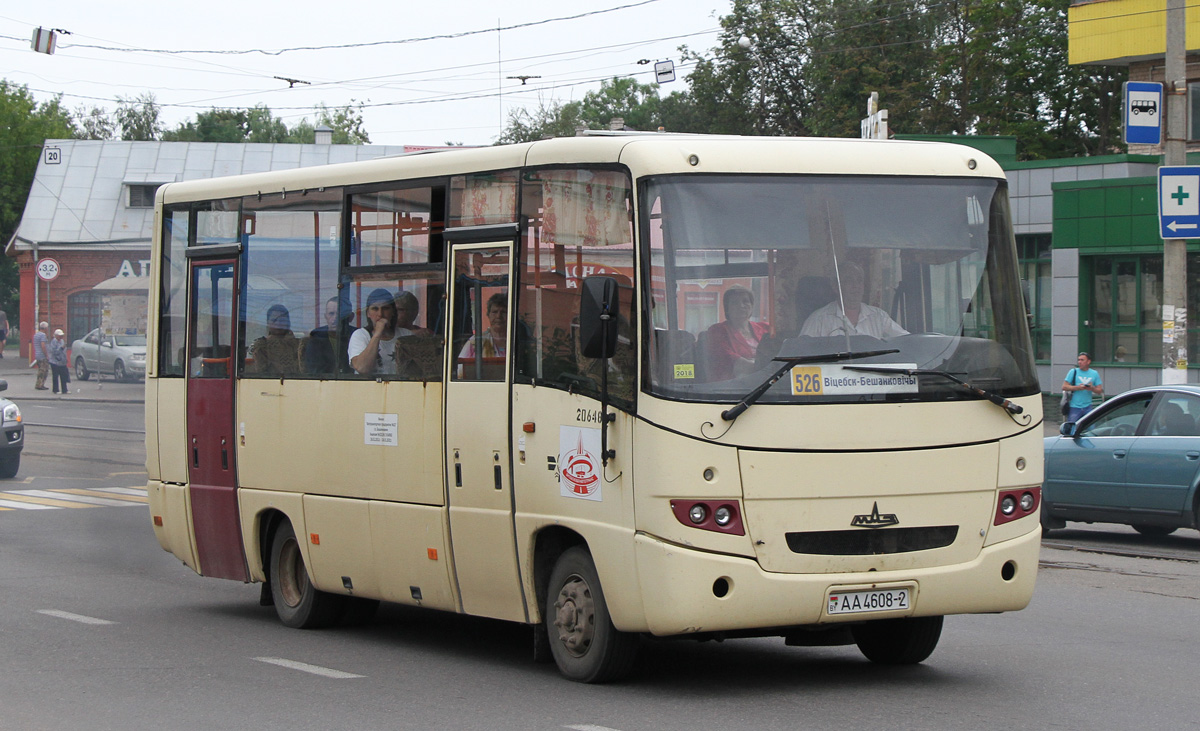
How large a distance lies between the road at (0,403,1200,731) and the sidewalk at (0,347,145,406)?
31.1m

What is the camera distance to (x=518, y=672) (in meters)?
8.66

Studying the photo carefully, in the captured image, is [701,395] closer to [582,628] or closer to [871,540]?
[871,540]

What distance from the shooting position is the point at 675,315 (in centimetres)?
752

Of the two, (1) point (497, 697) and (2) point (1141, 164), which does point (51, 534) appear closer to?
(1) point (497, 697)

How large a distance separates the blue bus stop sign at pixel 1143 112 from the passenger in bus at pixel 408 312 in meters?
12.5

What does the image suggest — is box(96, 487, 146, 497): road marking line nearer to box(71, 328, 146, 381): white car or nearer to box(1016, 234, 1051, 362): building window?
box(1016, 234, 1051, 362): building window

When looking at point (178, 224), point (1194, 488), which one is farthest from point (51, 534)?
point (1194, 488)

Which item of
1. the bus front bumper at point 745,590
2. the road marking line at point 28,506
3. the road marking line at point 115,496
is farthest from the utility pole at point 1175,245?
the road marking line at point 28,506

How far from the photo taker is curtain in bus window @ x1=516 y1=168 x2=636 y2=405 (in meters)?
7.70

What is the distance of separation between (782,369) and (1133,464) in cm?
881

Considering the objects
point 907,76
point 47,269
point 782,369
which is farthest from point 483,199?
point 907,76

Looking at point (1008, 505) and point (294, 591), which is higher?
point (1008, 505)

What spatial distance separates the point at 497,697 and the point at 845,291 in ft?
8.64

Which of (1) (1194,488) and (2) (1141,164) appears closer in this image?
(1) (1194,488)
